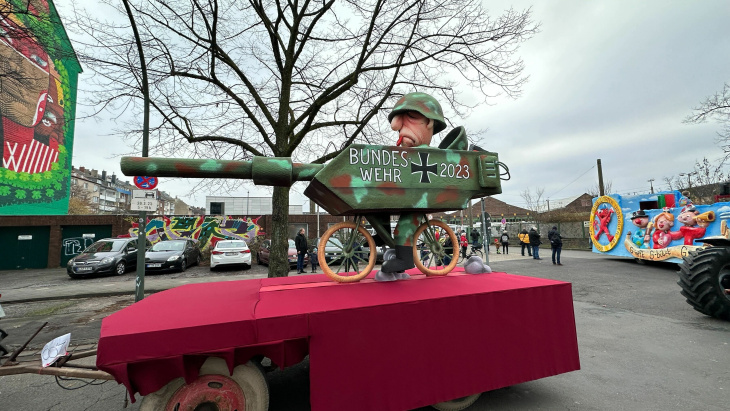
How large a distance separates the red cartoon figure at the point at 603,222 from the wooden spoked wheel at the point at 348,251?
14.3 metres

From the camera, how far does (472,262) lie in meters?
3.75

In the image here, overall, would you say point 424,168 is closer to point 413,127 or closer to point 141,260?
point 413,127

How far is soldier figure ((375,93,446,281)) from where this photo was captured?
3.13 metres

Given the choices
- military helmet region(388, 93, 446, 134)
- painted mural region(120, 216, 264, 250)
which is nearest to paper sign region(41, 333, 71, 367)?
military helmet region(388, 93, 446, 134)

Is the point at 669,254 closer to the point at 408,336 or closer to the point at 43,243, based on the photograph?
the point at 408,336

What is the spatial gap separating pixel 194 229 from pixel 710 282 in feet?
68.8

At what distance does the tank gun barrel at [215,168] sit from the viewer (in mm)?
2564

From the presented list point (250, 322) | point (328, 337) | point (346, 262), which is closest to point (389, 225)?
point (346, 262)

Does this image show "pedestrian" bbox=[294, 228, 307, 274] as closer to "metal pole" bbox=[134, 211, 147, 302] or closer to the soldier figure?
"metal pole" bbox=[134, 211, 147, 302]

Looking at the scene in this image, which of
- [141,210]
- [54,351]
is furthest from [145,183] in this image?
[54,351]

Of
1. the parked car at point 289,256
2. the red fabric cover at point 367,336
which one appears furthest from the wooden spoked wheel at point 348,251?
the parked car at point 289,256

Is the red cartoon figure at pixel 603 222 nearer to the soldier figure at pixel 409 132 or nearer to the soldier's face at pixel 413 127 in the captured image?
the soldier figure at pixel 409 132

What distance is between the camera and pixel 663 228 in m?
10.6

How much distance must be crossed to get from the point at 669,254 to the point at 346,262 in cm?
1275
